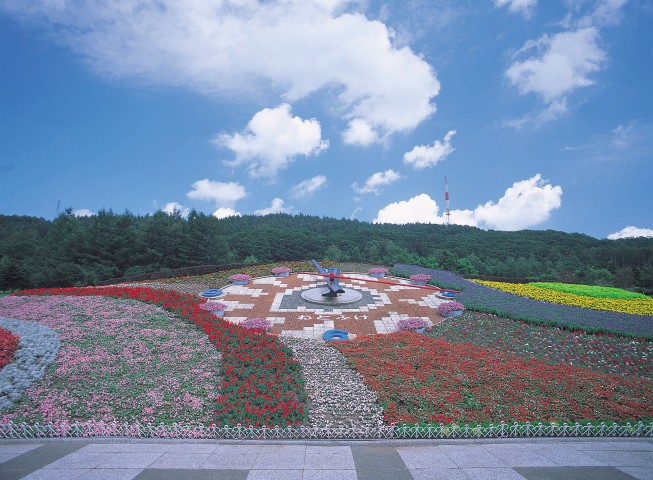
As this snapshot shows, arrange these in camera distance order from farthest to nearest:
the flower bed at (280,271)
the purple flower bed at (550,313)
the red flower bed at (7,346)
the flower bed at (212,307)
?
the flower bed at (280,271) < the flower bed at (212,307) < the purple flower bed at (550,313) < the red flower bed at (7,346)

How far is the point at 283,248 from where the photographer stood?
161ft

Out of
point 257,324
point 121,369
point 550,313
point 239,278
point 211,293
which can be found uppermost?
point 239,278

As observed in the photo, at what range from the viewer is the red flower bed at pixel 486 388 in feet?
23.1

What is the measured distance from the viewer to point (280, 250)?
4875 centimetres

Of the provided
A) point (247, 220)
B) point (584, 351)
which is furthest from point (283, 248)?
point (584, 351)

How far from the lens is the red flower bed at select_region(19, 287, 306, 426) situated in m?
6.72

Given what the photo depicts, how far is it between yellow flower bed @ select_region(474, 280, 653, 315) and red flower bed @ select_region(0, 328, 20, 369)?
20.1 meters

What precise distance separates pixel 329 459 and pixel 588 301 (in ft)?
53.7

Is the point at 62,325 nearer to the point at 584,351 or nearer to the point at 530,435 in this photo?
the point at 530,435

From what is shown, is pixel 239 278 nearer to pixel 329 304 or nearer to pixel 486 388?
pixel 329 304

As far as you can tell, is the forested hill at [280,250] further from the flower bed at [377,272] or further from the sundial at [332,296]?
the sundial at [332,296]

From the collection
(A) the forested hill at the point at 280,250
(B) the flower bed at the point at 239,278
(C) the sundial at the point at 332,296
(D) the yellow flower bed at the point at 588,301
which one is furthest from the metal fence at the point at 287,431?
(A) the forested hill at the point at 280,250

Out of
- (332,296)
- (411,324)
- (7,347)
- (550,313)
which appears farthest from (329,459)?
(550,313)

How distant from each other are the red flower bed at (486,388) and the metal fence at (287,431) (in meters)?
0.43
